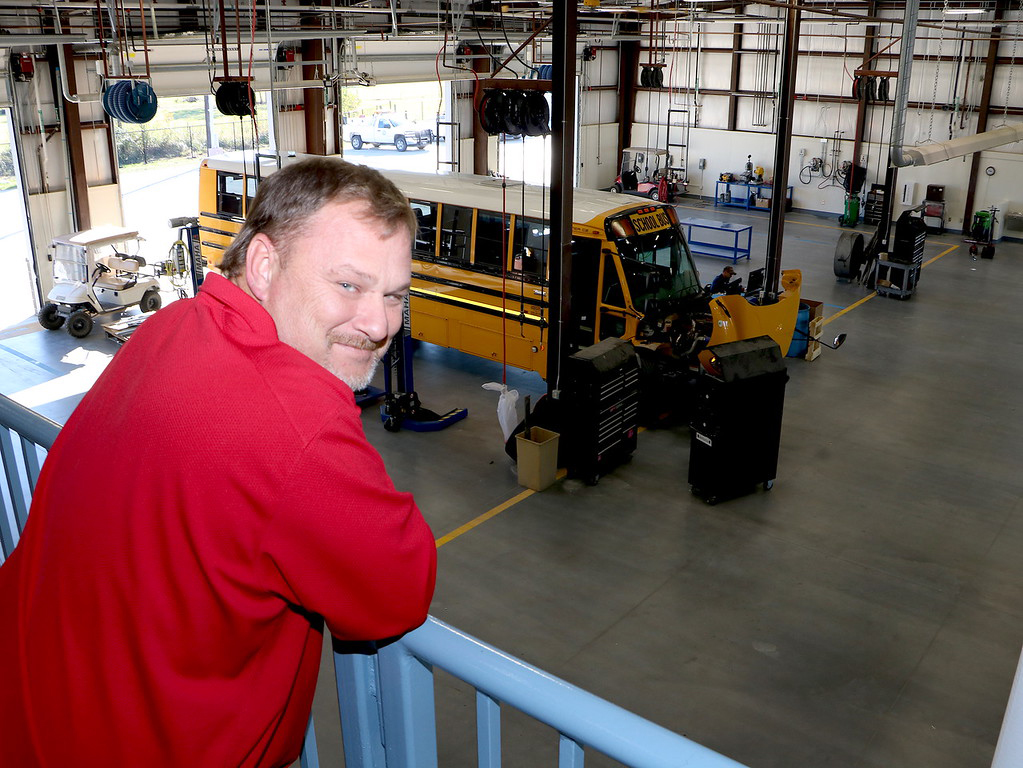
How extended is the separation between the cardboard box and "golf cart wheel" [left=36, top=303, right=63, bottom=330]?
28.3 feet

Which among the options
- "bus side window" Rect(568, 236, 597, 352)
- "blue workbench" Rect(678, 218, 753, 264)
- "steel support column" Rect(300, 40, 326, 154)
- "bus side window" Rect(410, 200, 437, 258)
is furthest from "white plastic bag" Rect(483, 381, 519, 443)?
"steel support column" Rect(300, 40, 326, 154)

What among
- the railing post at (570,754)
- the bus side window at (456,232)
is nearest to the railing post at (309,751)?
the railing post at (570,754)

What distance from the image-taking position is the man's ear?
1.61 metres

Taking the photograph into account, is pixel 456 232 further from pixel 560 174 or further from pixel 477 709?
pixel 477 709

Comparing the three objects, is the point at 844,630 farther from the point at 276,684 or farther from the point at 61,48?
the point at 61,48

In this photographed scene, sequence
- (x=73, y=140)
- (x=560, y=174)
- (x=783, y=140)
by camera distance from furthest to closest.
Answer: (x=73, y=140)
(x=783, y=140)
(x=560, y=174)

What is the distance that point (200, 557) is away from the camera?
129cm

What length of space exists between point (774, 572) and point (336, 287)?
23.0 feet

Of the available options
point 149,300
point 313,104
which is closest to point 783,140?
point 149,300

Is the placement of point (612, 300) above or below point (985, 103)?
below

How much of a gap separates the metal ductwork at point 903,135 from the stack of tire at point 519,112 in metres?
3.26

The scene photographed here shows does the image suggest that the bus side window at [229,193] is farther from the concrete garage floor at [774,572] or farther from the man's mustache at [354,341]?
the man's mustache at [354,341]

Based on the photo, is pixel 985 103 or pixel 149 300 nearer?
pixel 149 300

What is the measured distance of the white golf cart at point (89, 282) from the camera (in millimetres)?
13633
